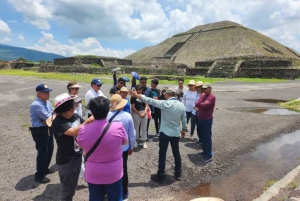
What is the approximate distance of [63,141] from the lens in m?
3.36

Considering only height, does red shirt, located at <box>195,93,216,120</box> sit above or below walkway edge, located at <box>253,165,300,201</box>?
above

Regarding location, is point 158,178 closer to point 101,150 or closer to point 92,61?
point 101,150

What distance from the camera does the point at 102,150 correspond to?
293 centimetres

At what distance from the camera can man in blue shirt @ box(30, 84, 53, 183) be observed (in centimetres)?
469

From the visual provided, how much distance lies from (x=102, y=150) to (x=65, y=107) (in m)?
0.87

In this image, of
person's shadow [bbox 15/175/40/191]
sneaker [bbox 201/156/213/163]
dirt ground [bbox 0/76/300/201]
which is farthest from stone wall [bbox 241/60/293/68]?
person's shadow [bbox 15/175/40/191]

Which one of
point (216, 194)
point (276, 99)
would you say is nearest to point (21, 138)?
point (216, 194)

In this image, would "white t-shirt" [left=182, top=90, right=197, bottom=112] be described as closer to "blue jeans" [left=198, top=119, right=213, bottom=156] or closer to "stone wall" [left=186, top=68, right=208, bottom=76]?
"blue jeans" [left=198, top=119, right=213, bottom=156]

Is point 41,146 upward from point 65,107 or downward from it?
downward

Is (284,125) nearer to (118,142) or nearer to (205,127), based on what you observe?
(205,127)

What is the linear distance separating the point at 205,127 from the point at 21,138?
18.8 ft

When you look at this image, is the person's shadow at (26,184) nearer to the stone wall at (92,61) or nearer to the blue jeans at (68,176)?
the blue jeans at (68,176)

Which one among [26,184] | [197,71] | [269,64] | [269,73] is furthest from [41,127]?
[269,64]

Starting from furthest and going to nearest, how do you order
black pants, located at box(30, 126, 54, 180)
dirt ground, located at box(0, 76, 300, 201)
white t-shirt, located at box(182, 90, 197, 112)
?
white t-shirt, located at box(182, 90, 197, 112) → black pants, located at box(30, 126, 54, 180) → dirt ground, located at box(0, 76, 300, 201)
